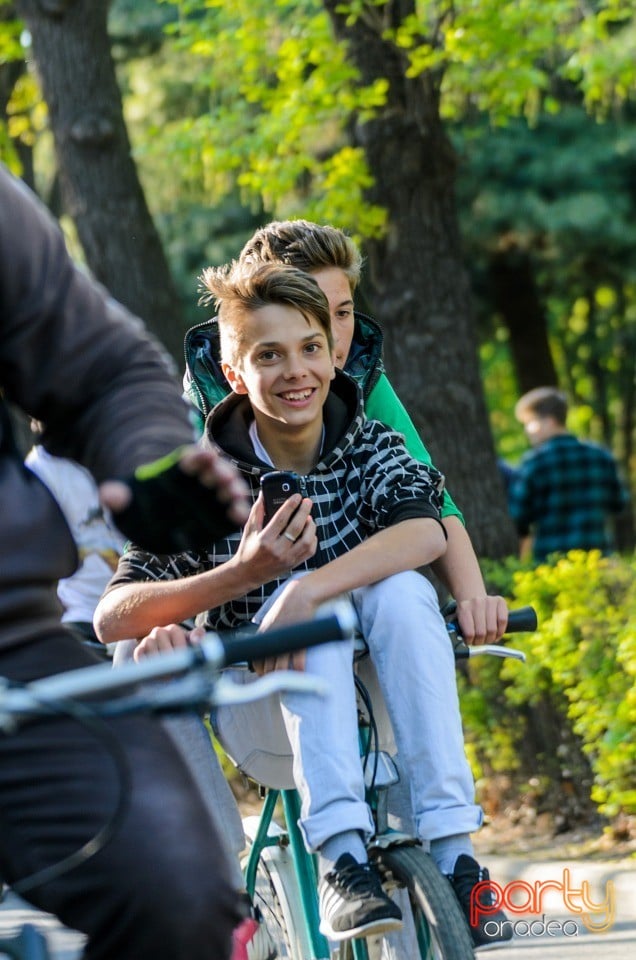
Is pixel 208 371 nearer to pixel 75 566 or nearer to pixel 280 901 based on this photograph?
pixel 280 901

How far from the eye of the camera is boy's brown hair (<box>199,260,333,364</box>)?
3.94 m

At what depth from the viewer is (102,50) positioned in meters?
10.8

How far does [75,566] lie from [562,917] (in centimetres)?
Result: 405

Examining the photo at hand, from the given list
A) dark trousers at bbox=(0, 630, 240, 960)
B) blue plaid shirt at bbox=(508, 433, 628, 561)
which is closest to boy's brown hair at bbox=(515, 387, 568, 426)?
blue plaid shirt at bbox=(508, 433, 628, 561)

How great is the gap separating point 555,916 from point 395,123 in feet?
16.2

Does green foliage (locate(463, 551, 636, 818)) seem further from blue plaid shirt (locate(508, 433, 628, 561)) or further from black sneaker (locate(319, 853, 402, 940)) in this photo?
blue plaid shirt (locate(508, 433, 628, 561))

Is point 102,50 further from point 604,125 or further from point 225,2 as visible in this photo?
point 604,125

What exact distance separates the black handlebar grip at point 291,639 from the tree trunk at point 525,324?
55.3 ft

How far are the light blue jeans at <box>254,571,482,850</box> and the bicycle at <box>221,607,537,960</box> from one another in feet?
0.39

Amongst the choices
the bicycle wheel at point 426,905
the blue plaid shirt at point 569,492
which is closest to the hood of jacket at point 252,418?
the bicycle wheel at point 426,905

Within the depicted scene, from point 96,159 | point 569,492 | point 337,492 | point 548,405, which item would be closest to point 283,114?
point 96,159

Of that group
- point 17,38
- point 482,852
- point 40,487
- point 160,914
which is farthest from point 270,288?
point 17,38

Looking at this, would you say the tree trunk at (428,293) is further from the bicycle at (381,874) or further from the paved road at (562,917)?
the bicycle at (381,874)

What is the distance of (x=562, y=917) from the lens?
586 cm
